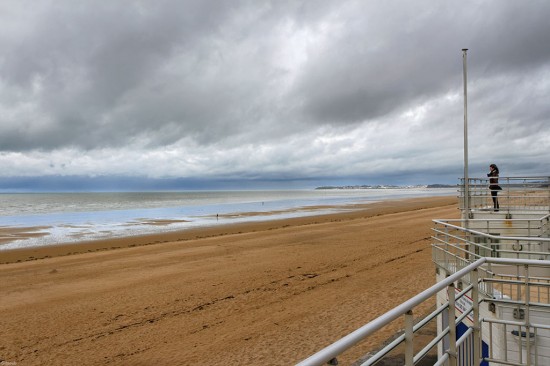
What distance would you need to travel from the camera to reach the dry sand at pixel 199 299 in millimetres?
8875

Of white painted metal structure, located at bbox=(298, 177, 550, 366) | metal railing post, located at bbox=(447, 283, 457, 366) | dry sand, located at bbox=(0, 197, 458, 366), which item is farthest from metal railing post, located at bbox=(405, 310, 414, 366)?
dry sand, located at bbox=(0, 197, 458, 366)

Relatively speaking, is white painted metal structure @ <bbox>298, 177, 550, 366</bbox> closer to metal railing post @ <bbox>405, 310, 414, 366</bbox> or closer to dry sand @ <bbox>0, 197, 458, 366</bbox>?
metal railing post @ <bbox>405, 310, 414, 366</bbox>

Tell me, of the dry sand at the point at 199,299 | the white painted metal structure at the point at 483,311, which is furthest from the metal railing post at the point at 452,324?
the dry sand at the point at 199,299

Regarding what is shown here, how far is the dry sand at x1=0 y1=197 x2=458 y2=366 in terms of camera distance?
8875mm

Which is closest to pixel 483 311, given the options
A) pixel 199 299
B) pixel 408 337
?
pixel 408 337

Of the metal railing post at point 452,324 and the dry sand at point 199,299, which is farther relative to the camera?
the dry sand at point 199,299

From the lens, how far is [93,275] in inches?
642

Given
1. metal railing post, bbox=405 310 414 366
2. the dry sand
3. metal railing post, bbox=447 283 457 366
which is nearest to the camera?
metal railing post, bbox=405 310 414 366

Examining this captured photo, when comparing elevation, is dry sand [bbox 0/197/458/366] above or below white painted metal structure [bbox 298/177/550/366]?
below

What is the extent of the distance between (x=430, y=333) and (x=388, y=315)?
282 inches

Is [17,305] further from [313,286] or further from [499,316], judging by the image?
[499,316]

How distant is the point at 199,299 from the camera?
12500 millimetres

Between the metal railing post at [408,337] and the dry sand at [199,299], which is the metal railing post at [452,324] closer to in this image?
the metal railing post at [408,337]

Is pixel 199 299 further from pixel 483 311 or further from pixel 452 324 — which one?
pixel 452 324
